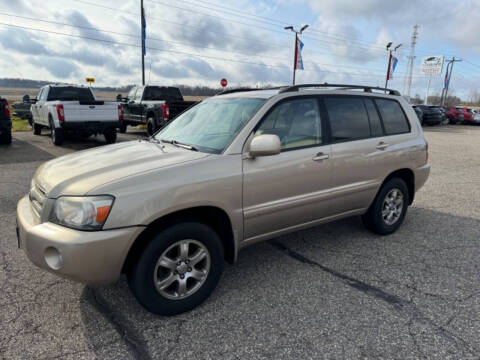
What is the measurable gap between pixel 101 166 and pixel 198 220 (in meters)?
0.89

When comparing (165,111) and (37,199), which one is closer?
(37,199)

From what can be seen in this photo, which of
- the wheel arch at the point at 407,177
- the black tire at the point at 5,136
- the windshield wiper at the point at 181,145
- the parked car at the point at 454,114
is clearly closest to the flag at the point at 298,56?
the parked car at the point at 454,114

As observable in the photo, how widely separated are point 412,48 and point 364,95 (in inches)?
2616

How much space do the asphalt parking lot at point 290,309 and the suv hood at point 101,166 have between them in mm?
995

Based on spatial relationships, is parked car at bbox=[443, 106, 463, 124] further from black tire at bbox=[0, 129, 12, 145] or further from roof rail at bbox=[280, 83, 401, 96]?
black tire at bbox=[0, 129, 12, 145]

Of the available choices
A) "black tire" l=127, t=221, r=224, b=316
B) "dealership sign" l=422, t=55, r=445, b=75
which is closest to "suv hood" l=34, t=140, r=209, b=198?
"black tire" l=127, t=221, r=224, b=316

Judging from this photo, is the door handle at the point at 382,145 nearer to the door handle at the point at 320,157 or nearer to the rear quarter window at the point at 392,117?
the rear quarter window at the point at 392,117

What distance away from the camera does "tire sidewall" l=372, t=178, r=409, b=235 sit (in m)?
4.11

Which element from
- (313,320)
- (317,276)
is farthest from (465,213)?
(313,320)

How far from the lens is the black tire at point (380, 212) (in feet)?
13.5

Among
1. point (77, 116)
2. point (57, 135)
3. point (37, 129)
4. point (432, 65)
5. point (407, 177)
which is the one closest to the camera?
point (407, 177)

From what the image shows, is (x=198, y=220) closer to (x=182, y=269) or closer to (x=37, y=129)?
(x=182, y=269)

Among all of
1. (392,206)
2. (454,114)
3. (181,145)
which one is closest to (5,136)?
(181,145)

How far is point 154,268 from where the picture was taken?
2.50 metres
